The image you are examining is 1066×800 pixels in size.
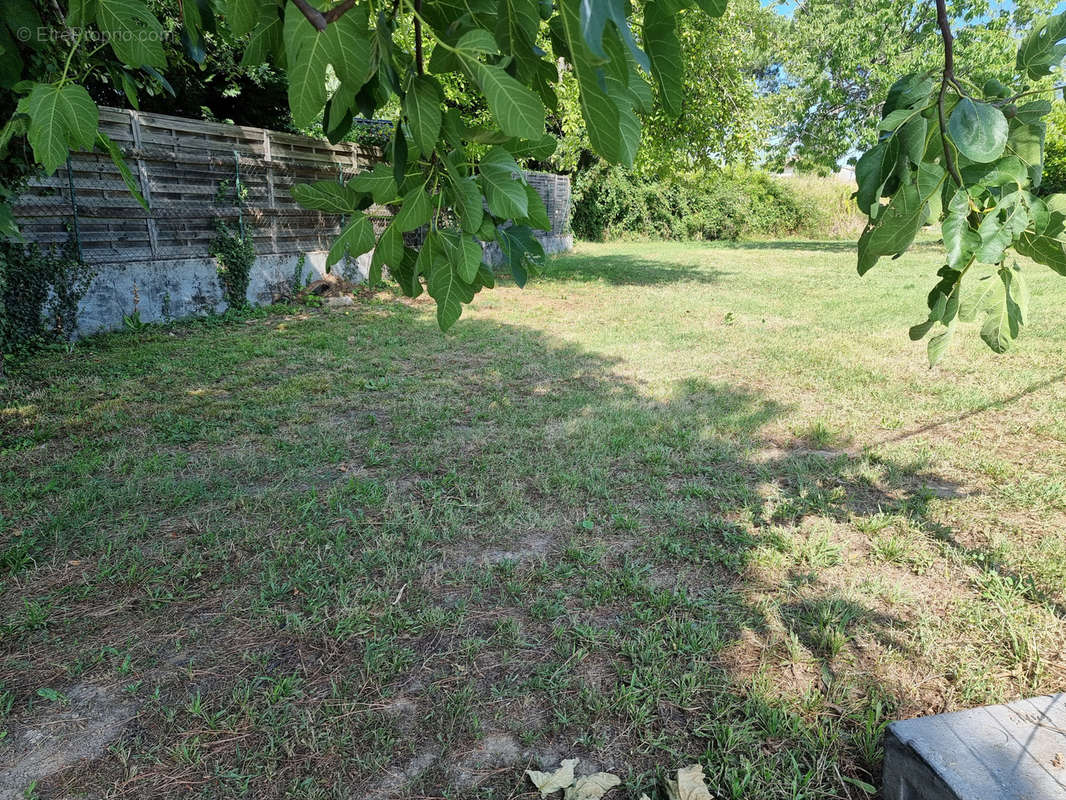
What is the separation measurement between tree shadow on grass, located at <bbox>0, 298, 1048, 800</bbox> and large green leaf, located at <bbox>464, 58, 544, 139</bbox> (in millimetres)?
1624

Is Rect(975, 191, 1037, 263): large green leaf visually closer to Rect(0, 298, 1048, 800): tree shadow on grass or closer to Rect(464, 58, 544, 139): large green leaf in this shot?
Rect(464, 58, 544, 139): large green leaf

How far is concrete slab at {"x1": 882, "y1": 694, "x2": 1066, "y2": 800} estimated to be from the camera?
4.66 feet

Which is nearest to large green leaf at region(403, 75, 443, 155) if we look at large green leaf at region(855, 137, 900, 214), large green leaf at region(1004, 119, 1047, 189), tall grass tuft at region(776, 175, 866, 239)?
large green leaf at region(855, 137, 900, 214)

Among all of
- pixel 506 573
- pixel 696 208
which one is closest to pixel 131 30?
pixel 506 573

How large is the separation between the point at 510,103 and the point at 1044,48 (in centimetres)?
89

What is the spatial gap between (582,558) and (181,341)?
5433mm

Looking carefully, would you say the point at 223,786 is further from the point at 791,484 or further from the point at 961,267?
the point at 791,484

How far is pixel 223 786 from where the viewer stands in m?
1.70

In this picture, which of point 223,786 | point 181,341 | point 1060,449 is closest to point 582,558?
point 223,786

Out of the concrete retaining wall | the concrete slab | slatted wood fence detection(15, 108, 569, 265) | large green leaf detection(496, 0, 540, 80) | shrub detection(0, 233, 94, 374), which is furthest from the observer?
the concrete retaining wall

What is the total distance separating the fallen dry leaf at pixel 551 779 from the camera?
166cm

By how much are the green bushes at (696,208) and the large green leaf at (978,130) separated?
2138cm

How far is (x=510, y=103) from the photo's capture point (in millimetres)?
764

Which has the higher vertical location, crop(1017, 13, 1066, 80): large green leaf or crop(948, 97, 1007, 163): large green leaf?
crop(1017, 13, 1066, 80): large green leaf
